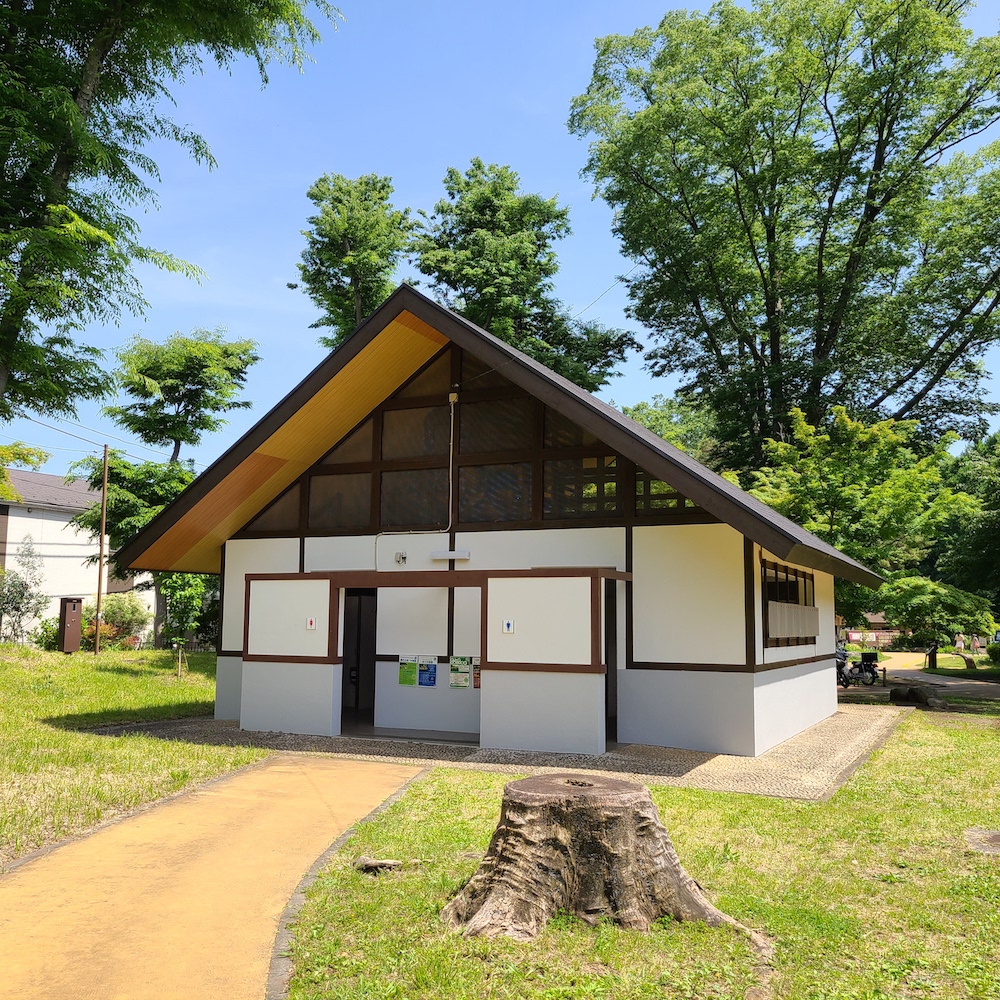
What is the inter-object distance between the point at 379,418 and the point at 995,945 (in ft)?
35.7

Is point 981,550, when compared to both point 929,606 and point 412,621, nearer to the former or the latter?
point 929,606

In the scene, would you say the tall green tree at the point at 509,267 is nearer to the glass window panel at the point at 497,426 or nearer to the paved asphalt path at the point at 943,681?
the paved asphalt path at the point at 943,681

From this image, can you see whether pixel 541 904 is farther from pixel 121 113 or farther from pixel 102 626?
pixel 102 626

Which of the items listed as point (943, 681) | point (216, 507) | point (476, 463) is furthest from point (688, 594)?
point (943, 681)

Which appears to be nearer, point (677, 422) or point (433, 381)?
point (433, 381)

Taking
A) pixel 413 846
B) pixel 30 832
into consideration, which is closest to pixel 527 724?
pixel 413 846

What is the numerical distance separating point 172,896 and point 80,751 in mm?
5454

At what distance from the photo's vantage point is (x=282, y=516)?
14.2m

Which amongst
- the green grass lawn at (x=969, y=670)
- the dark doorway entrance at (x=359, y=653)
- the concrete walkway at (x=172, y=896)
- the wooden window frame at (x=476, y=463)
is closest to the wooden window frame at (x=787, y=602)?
the wooden window frame at (x=476, y=463)

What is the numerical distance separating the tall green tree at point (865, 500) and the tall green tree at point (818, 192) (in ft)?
21.7

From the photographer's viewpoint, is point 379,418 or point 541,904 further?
point 379,418

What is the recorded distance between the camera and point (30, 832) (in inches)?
269

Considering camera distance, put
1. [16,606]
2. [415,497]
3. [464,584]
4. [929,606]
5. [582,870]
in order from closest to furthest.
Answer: [582,870]
[464,584]
[415,497]
[929,606]
[16,606]

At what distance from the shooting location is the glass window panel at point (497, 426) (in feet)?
41.9
